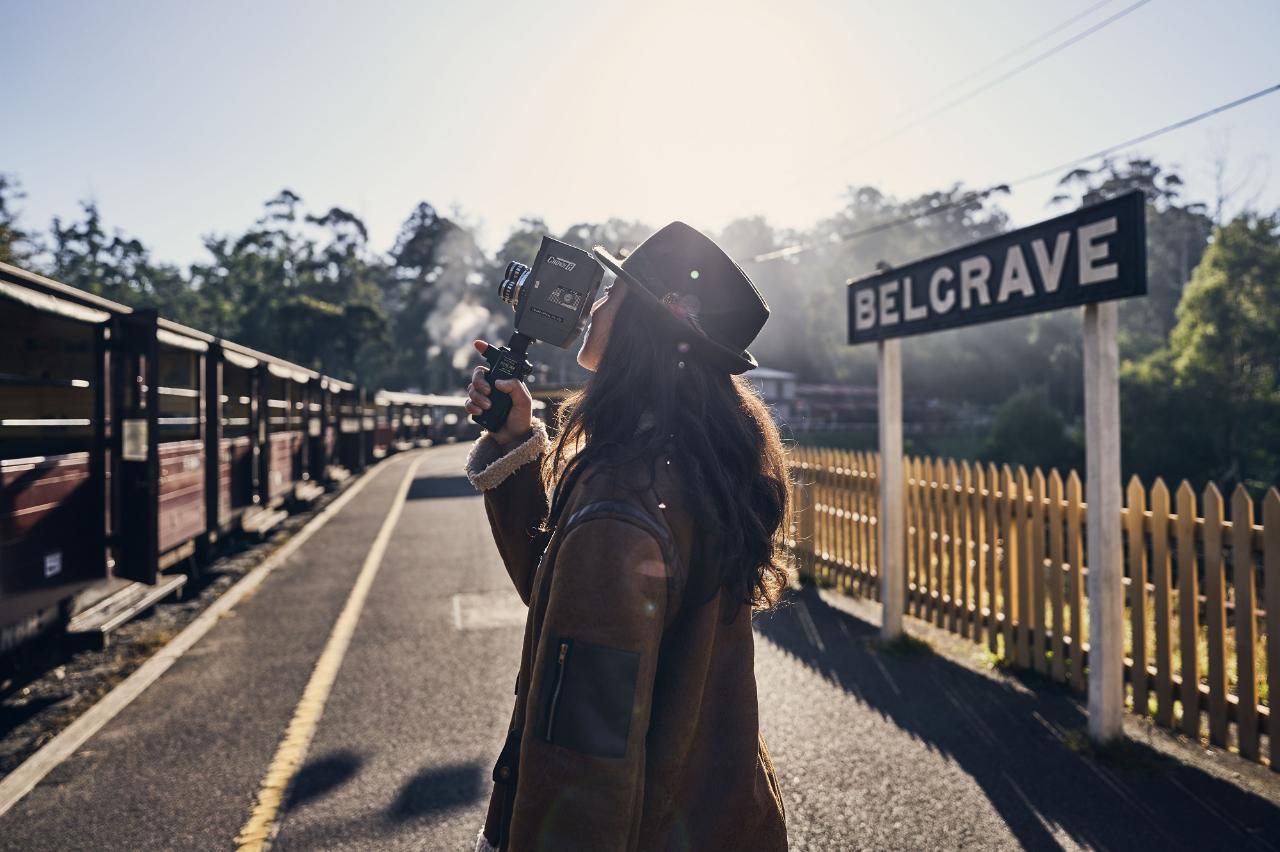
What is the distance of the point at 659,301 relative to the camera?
1289mm

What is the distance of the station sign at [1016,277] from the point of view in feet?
12.9

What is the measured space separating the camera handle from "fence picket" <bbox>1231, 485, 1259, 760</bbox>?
157 inches

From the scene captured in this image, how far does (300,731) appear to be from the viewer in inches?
160

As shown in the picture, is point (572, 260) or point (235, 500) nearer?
point (572, 260)

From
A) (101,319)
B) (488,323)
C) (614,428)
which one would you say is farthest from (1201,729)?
(488,323)

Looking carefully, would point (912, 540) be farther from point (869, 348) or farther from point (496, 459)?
point (869, 348)

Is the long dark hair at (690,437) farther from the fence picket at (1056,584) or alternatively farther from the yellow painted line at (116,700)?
the fence picket at (1056,584)

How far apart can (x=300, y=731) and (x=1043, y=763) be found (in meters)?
4.00

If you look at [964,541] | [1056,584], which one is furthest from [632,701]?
[964,541]

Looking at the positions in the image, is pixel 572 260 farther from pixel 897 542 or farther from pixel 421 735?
pixel 897 542

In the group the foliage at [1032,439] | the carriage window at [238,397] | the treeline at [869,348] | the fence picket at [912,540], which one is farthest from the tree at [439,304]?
the fence picket at [912,540]

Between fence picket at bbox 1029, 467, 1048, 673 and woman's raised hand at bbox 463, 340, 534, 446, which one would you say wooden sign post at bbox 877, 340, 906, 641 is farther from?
woman's raised hand at bbox 463, 340, 534, 446

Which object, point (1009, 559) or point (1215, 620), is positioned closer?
point (1215, 620)

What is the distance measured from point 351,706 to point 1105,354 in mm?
4804
